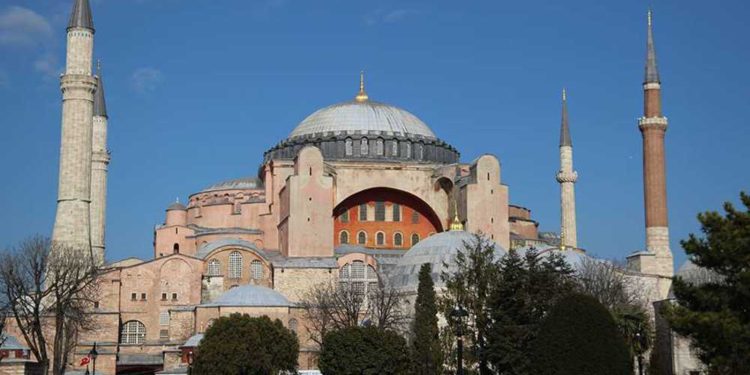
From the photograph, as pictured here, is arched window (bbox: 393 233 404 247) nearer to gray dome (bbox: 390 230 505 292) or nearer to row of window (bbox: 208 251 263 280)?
row of window (bbox: 208 251 263 280)

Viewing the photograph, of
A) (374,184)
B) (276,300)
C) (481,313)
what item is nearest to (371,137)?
(374,184)

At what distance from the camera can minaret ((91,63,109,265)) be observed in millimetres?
45681

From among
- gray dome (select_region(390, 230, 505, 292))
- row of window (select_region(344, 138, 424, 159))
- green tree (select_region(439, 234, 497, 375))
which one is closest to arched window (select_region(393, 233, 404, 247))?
row of window (select_region(344, 138, 424, 159))

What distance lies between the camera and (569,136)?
52.3 meters

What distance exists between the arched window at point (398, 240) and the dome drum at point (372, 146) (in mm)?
3110

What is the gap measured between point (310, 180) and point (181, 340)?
7.59m

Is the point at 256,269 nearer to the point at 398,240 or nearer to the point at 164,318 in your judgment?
the point at 164,318

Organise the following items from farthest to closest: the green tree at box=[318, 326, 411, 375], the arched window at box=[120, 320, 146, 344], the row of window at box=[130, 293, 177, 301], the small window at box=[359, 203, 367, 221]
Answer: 1. the small window at box=[359, 203, 367, 221]
2. the row of window at box=[130, 293, 177, 301]
3. the arched window at box=[120, 320, 146, 344]
4. the green tree at box=[318, 326, 411, 375]

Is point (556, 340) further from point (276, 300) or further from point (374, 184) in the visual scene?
point (374, 184)

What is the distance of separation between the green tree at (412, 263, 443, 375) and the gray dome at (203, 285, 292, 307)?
10.1 metres

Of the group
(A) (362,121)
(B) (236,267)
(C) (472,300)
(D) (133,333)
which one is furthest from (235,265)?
(C) (472,300)

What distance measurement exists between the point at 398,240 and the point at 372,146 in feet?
13.5

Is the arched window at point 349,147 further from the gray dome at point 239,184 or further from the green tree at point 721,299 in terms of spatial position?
the green tree at point 721,299

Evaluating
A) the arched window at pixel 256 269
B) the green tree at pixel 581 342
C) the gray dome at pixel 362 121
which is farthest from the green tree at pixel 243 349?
the gray dome at pixel 362 121
